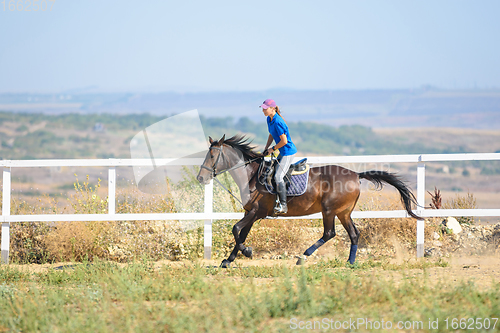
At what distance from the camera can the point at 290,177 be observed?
7574mm

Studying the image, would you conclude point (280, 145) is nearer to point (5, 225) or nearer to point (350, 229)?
point (350, 229)

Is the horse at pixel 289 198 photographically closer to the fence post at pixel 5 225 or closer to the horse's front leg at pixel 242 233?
the horse's front leg at pixel 242 233

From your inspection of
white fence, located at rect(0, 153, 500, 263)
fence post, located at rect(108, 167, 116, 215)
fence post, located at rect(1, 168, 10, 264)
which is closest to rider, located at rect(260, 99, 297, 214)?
white fence, located at rect(0, 153, 500, 263)

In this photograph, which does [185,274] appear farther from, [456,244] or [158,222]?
[456,244]

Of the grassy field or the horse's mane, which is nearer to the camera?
the grassy field

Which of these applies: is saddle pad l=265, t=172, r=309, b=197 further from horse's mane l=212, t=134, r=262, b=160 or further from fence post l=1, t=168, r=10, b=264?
fence post l=1, t=168, r=10, b=264

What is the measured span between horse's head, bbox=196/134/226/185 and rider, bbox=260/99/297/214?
73 cm

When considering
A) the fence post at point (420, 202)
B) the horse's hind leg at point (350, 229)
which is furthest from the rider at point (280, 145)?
the fence post at point (420, 202)

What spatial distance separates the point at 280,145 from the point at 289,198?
3.31 feet

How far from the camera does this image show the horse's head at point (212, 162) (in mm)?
7188

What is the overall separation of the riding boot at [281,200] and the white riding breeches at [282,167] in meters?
0.09

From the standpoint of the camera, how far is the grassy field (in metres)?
4.54

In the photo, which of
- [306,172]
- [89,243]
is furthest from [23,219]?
[306,172]

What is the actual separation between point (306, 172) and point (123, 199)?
4346mm
